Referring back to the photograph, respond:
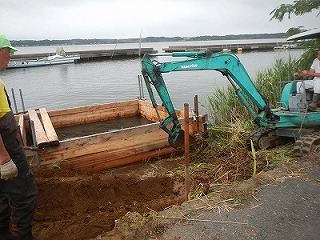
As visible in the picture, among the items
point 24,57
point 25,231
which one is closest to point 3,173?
point 25,231

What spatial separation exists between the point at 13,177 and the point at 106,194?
2.39 m

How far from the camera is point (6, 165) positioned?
3025mm

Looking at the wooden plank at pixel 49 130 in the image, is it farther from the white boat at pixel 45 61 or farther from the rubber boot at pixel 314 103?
the white boat at pixel 45 61

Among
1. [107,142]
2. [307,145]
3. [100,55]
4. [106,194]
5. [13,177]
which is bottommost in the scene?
[100,55]

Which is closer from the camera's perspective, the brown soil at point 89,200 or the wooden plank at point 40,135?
the brown soil at point 89,200

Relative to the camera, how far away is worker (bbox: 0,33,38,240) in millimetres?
3159

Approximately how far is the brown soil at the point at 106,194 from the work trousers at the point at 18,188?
537mm

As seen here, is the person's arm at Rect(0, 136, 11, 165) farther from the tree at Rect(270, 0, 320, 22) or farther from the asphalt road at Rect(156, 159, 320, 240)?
the tree at Rect(270, 0, 320, 22)

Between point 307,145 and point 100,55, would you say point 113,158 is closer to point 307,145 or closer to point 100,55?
point 307,145

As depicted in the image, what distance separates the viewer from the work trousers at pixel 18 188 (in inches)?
129

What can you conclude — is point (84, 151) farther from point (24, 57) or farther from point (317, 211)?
point (24, 57)

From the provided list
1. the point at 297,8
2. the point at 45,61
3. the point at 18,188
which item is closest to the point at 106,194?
the point at 18,188

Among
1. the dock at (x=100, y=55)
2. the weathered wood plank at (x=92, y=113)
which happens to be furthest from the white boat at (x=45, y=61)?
the weathered wood plank at (x=92, y=113)

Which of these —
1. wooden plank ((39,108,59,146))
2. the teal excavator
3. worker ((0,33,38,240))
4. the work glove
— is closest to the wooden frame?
wooden plank ((39,108,59,146))
